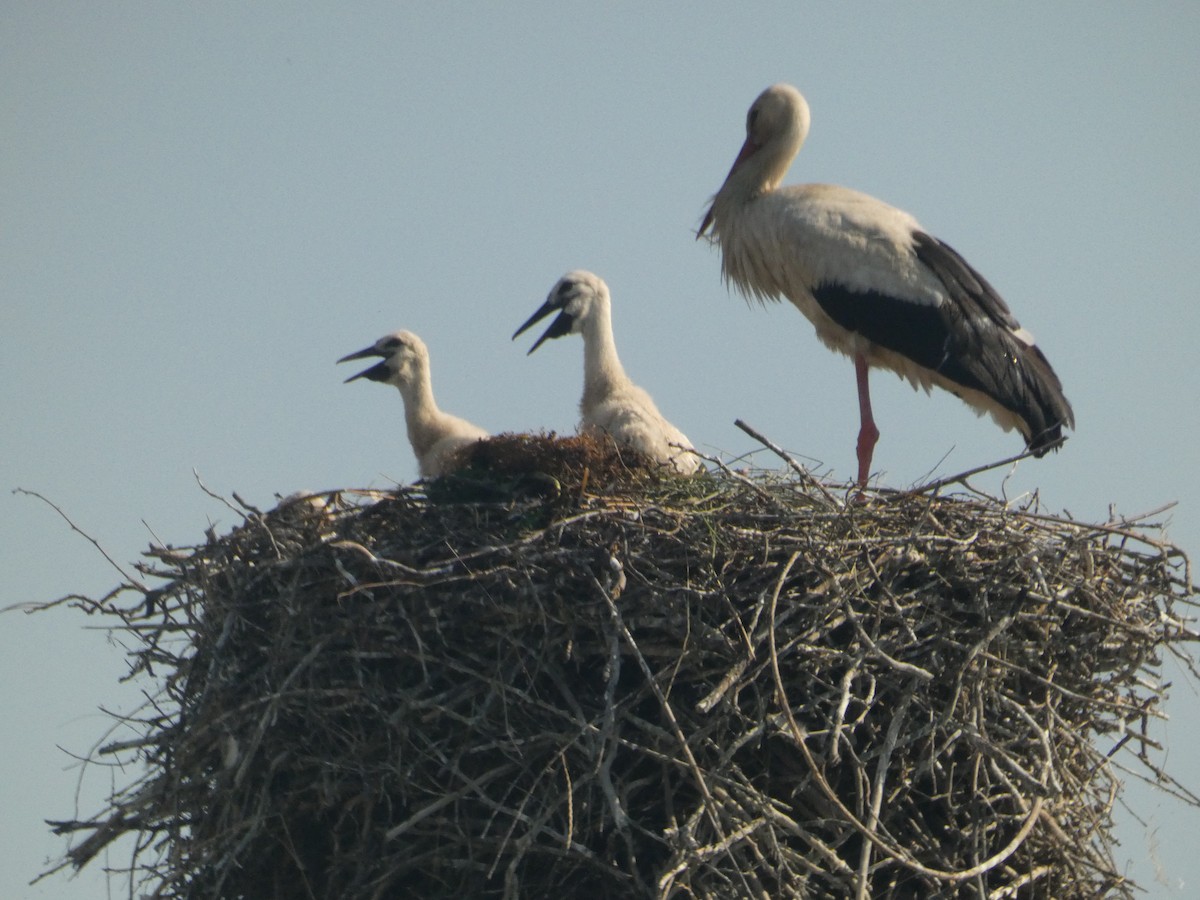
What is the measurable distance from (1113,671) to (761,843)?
→ 56.2 inches

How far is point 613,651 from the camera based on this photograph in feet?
17.4

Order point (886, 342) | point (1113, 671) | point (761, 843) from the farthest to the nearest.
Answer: point (886, 342)
point (1113, 671)
point (761, 843)

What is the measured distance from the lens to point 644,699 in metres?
5.52

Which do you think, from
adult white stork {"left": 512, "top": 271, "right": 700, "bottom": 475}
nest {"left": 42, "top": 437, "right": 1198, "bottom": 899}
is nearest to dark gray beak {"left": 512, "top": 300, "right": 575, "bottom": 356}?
adult white stork {"left": 512, "top": 271, "right": 700, "bottom": 475}

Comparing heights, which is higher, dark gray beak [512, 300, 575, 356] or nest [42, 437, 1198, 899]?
dark gray beak [512, 300, 575, 356]

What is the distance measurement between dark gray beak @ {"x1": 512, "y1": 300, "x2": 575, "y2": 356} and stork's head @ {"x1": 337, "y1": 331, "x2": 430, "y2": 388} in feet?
2.63

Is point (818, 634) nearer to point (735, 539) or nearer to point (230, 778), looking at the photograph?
point (735, 539)

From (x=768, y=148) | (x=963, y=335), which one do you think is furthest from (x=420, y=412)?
(x=963, y=335)

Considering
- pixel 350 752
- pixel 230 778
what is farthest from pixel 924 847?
pixel 230 778

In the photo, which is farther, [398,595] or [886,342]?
[886,342]

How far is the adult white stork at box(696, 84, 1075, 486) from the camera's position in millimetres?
7578

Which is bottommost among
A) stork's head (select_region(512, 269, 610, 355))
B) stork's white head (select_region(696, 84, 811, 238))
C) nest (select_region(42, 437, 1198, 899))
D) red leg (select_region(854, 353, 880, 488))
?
nest (select_region(42, 437, 1198, 899))

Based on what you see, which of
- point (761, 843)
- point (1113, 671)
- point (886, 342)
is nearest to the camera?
point (761, 843)

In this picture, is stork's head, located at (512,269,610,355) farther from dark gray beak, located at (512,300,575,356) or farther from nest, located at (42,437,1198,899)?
nest, located at (42,437,1198,899)
